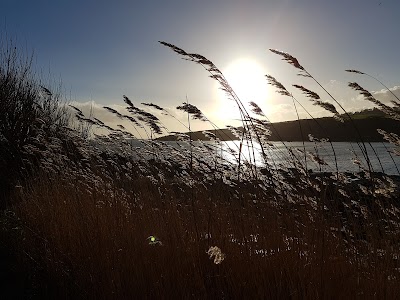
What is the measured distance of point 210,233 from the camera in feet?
9.89

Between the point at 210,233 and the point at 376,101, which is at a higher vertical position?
the point at 376,101

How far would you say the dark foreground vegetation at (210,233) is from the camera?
2480 mm

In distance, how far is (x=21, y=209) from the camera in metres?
4.79

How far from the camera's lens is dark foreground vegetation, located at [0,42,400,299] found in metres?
2.48

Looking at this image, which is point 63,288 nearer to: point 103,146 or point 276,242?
point 276,242

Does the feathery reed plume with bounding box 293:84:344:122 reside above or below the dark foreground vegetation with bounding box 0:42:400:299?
above

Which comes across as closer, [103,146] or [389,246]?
[389,246]

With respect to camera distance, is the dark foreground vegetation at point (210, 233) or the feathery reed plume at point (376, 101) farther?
the feathery reed plume at point (376, 101)

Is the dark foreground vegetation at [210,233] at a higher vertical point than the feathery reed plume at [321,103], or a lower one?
lower

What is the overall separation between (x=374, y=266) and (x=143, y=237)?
1679mm

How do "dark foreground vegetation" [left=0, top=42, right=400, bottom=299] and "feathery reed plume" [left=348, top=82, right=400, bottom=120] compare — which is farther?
"feathery reed plume" [left=348, top=82, right=400, bottom=120]

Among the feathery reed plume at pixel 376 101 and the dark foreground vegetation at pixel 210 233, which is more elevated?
the feathery reed plume at pixel 376 101

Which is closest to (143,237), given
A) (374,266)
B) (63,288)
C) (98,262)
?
(98,262)

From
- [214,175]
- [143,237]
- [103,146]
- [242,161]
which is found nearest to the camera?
[143,237]
